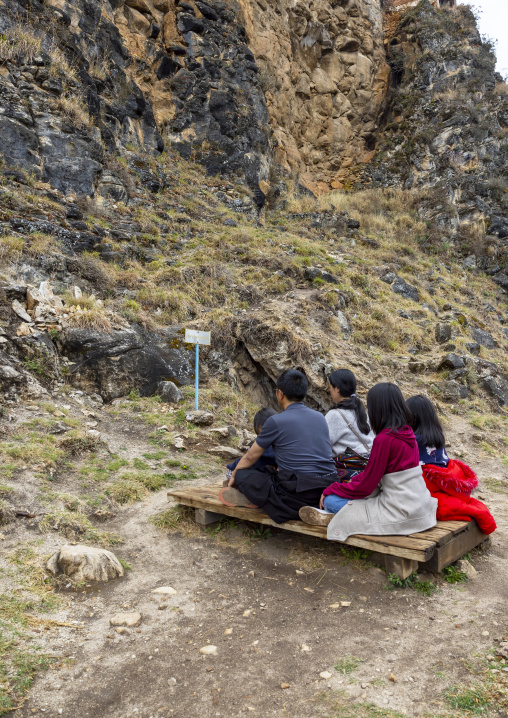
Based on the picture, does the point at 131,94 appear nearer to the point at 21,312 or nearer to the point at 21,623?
the point at 21,312

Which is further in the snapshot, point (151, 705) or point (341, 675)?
point (341, 675)

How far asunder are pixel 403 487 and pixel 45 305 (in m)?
5.96

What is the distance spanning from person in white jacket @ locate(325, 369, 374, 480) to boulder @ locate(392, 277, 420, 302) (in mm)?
10505

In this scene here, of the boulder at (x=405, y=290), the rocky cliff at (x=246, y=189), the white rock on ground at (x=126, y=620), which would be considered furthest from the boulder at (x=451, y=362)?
the white rock on ground at (x=126, y=620)

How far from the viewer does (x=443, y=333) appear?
11.9 m

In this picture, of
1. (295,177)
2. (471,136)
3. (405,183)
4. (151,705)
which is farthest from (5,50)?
(471,136)

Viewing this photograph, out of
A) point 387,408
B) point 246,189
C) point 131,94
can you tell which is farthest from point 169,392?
point 131,94

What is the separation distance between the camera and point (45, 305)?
22.9 feet

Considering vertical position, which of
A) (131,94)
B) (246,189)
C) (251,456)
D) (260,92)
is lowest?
(251,456)

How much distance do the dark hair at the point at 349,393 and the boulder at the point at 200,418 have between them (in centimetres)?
346

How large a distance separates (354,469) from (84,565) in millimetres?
2099

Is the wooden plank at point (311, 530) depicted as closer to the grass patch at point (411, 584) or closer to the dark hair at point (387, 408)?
the grass patch at point (411, 584)

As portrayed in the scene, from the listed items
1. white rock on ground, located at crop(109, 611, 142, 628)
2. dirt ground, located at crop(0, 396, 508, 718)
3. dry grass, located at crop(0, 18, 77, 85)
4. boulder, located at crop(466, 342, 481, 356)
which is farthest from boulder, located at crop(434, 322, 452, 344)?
dry grass, located at crop(0, 18, 77, 85)

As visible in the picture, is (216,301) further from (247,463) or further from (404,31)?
(404,31)
